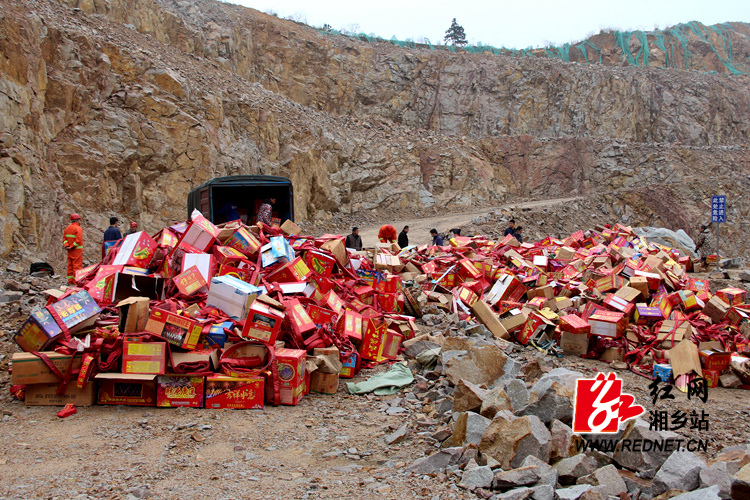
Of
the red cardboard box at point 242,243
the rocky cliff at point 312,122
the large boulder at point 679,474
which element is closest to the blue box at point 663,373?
the large boulder at point 679,474

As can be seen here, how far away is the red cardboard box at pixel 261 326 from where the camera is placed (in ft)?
16.4

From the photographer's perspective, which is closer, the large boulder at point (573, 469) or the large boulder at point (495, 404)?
the large boulder at point (573, 469)

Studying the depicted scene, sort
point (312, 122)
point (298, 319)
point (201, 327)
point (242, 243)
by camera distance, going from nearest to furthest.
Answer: point (201, 327) → point (298, 319) → point (242, 243) → point (312, 122)

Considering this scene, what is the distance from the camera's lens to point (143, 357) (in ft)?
15.2

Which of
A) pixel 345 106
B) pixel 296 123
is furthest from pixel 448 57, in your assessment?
pixel 296 123

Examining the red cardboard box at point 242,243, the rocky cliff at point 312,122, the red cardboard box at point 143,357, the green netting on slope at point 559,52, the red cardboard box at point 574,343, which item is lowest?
the red cardboard box at point 574,343

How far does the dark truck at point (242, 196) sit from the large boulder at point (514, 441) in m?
8.79

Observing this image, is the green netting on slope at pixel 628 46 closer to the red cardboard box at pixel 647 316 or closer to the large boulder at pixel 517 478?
the red cardboard box at pixel 647 316

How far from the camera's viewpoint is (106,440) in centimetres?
409

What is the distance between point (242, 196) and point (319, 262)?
568 centimetres

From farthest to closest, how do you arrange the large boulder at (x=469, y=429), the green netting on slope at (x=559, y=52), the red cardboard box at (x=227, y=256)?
the green netting on slope at (x=559, y=52) < the red cardboard box at (x=227, y=256) < the large boulder at (x=469, y=429)

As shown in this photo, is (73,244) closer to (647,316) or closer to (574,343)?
(574,343)

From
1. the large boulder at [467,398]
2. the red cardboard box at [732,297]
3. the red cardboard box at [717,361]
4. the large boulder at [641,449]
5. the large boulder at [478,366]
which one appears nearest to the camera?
the large boulder at [641,449]

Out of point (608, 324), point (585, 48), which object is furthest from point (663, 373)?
point (585, 48)
